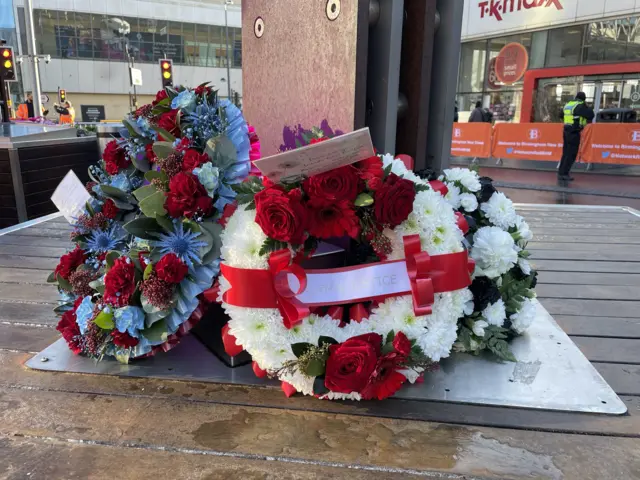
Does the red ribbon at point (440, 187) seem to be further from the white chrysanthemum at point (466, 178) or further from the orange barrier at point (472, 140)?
the orange barrier at point (472, 140)

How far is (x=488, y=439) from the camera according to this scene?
1.34 m

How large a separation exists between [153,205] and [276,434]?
79 centimetres

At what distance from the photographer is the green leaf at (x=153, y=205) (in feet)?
5.48

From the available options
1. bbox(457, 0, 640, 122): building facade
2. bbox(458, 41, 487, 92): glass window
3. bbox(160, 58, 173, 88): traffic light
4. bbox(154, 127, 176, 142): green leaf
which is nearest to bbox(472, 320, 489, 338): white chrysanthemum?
bbox(154, 127, 176, 142): green leaf

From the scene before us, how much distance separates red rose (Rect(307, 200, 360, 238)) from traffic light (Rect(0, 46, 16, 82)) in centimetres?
1366

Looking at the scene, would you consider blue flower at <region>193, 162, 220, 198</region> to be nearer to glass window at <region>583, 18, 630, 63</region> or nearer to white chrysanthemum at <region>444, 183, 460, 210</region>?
white chrysanthemum at <region>444, 183, 460, 210</region>

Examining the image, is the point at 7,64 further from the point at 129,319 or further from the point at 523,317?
the point at 523,317

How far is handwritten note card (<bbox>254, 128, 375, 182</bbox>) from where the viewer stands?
1265 millimetres

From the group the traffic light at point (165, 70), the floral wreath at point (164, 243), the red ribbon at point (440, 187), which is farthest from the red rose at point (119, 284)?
the traffic light at point (165, 70)

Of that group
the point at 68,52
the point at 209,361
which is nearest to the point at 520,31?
the point at 209,361

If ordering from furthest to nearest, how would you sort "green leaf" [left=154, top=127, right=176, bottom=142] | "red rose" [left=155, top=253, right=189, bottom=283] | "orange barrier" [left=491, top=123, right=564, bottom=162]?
"orange barrier" [left=491, top=123, right=564, bottom=162] < "green leaf" [left=154, top=127, right=176, bottom=142] < "red rose" [left=155, top=253, right=189, bottom=283]

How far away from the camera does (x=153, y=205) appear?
5.52 feet

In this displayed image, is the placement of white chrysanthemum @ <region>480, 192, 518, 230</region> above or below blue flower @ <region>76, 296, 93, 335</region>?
above

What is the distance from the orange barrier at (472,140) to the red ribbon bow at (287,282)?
1260 cm
